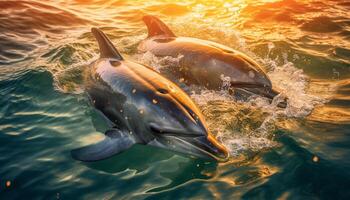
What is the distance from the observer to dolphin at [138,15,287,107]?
26.7ft

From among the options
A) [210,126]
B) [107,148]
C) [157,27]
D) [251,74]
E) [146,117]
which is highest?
[157,27]

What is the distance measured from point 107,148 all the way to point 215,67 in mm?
3282

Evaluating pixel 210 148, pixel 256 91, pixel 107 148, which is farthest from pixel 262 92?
pixel 107 148

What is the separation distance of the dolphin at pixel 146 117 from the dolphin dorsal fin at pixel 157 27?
3.02 m

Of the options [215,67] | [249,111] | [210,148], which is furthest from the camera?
[215,67]

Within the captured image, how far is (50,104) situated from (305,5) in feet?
43.6

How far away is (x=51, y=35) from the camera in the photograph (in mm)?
14836

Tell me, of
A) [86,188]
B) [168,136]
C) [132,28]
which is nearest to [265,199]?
[168,136]

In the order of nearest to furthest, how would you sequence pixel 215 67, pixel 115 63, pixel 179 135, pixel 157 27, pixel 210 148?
1. pixel 210 148
2. pixel 179 135
3. pixel 115 63
4. pixel 215 67
5. pixel 157 27

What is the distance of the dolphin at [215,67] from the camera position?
813 centimetres

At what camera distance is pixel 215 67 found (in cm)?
857

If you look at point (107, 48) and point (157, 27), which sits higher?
point (157, 27)

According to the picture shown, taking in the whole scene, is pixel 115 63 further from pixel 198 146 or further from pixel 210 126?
pixel 198 146

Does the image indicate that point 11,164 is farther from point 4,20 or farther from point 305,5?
point 305,5
